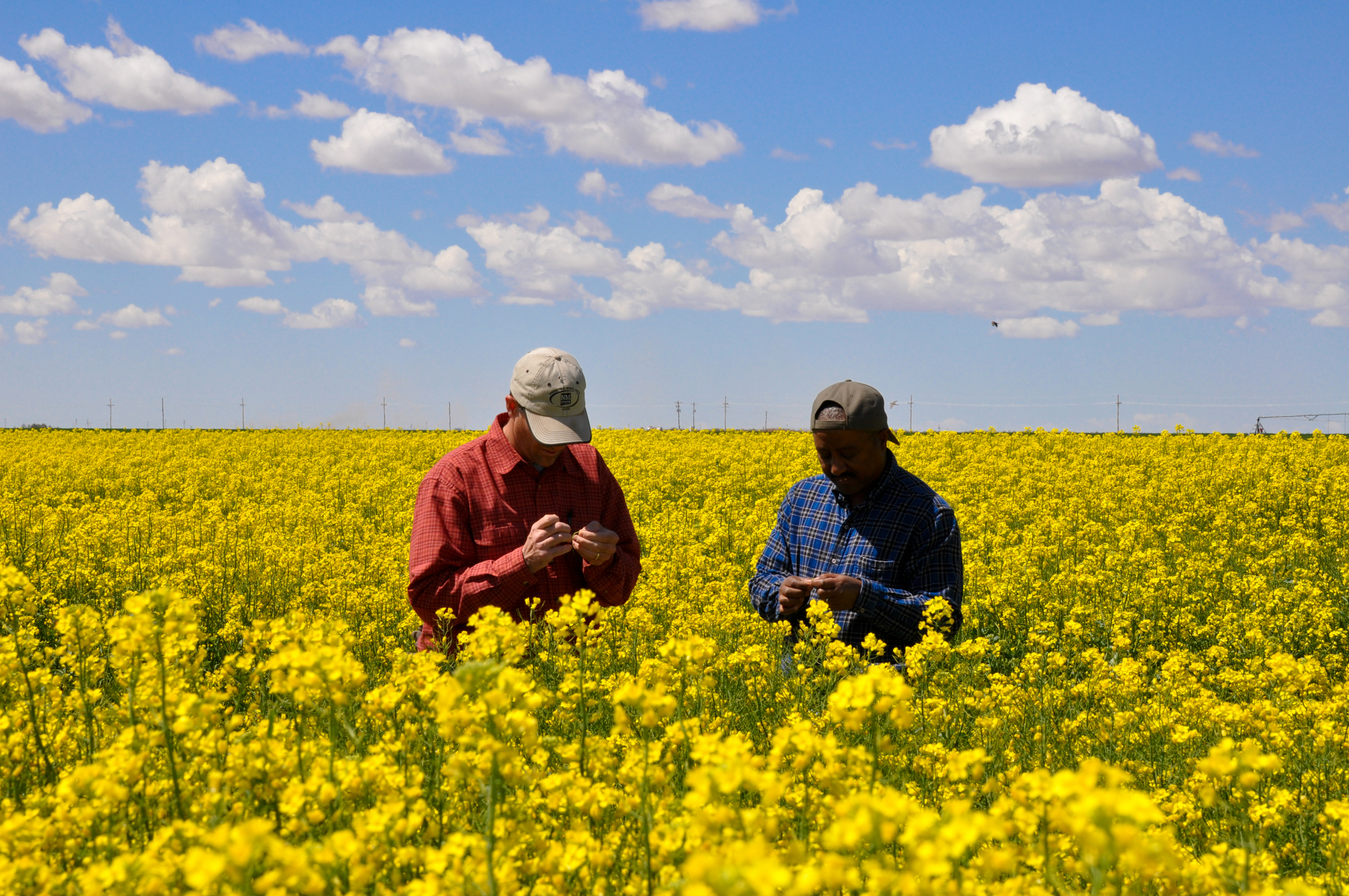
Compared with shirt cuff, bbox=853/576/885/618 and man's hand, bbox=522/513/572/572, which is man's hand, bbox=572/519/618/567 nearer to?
man's hand, bbox=522/513/572/572

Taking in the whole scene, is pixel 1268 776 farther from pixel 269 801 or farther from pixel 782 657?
pixel 269 801

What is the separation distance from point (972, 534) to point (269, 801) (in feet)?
27.8

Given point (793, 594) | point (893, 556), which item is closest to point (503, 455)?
point (793, 594)

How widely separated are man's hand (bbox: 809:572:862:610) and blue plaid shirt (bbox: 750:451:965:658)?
182mm

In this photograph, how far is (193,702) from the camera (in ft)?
7.18

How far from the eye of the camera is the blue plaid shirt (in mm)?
4422

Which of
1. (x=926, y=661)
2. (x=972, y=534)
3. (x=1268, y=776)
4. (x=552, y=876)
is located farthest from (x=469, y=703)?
(x=972, y=534)

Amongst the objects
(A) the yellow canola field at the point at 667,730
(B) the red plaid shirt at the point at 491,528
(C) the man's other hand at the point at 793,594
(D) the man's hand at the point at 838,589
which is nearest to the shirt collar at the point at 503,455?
(B) the red plaid shirt at the point at 491,528

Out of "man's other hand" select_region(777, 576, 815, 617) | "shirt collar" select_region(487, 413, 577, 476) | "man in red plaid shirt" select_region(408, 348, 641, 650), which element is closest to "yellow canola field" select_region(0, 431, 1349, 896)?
"man's other hand" select_region(777, 576, 815, 617)

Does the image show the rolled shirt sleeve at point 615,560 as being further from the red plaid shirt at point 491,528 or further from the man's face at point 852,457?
the man's face at point 852,457

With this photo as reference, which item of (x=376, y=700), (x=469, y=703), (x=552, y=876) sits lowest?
(x=552, y=876)

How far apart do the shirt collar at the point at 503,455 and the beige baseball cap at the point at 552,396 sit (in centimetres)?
35

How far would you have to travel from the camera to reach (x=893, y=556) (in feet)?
14.9

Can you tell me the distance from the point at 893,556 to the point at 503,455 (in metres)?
1.83
